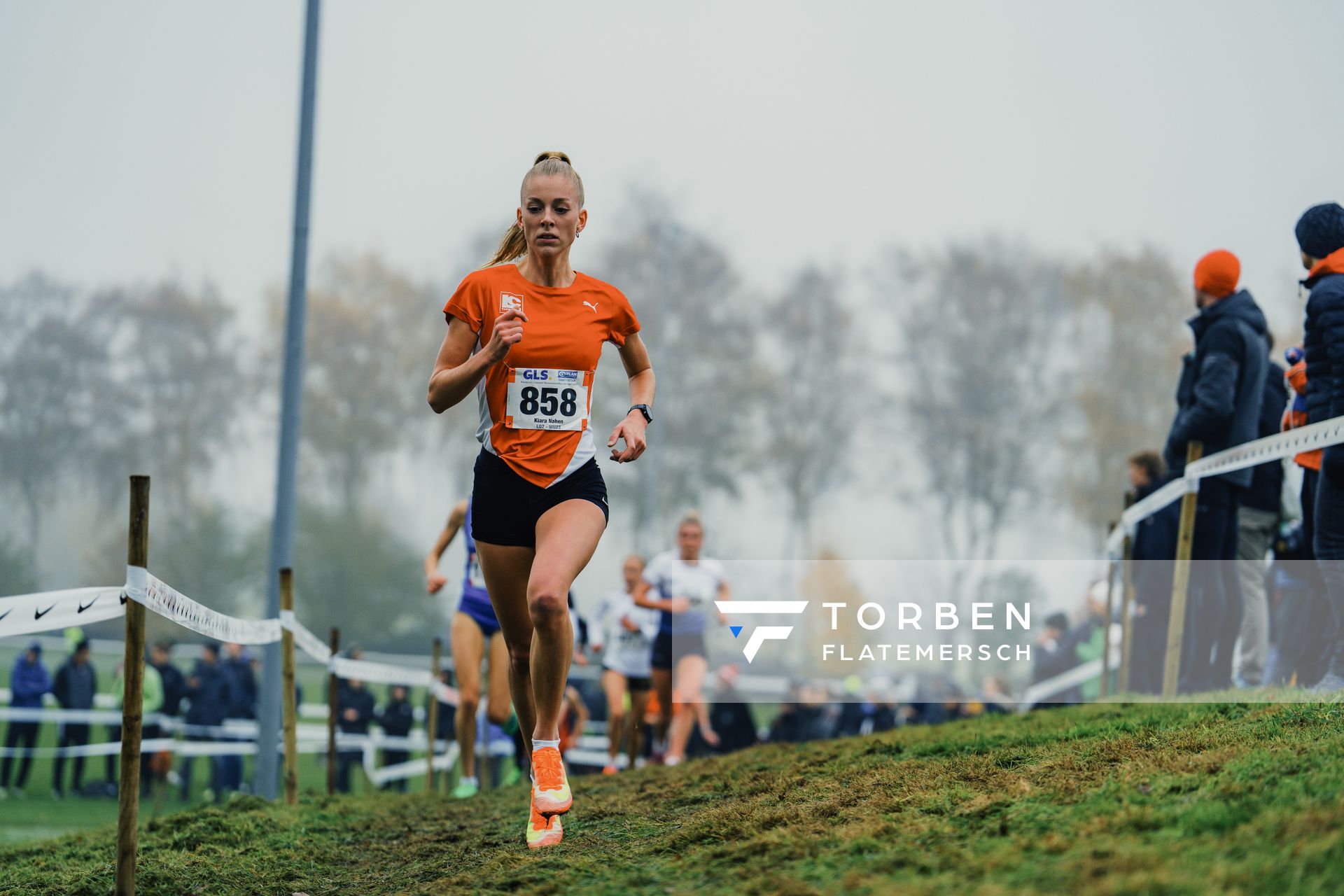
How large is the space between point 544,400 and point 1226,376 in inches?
204

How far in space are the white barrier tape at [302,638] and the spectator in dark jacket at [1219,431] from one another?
221 inches

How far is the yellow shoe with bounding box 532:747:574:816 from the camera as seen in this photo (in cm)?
529

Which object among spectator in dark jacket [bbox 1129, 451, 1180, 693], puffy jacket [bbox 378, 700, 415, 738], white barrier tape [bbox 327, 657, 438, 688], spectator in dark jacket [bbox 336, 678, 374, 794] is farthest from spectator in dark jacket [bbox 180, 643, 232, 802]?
spectator in dark jacket [bbox 1129, 451, 1180, 693]

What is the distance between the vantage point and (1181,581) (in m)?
8.83

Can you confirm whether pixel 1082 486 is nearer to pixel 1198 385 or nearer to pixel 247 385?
pixel 247 385

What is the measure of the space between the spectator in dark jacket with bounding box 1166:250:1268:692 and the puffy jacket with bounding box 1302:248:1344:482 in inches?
52.2

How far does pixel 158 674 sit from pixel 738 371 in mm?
27780

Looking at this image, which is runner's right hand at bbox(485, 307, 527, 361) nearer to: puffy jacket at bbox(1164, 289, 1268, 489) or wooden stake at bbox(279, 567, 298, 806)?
wooden stake at bbox(279, 567, 298, 806)

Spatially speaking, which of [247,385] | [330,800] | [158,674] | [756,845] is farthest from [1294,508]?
[247,385]

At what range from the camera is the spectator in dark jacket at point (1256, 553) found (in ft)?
29.2

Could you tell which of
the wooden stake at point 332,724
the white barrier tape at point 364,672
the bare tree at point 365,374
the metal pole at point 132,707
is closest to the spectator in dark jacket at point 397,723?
the white barrier tape at point 364,672

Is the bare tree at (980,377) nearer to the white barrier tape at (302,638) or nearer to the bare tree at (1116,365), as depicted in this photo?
the bare tree at (1116,365)

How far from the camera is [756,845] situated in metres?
4.22

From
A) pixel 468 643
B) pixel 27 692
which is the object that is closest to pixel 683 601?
pixel 468 643
